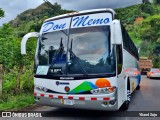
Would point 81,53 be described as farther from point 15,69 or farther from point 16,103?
point 15,69

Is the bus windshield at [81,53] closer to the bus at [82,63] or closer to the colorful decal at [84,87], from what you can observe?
the bus at [82,63]

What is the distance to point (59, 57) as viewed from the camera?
319 inches

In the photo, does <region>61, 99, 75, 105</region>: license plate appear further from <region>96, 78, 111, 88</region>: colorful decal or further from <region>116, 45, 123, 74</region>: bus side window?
<region>116, 45, 123, 74</region>: bus side window

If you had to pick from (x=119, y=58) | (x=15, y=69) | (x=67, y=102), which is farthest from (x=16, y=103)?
(x=119, y=58)

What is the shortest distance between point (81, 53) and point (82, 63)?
30cm

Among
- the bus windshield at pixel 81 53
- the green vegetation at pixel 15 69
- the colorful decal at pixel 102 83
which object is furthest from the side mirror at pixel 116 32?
the green vegetation at pixel 15 69

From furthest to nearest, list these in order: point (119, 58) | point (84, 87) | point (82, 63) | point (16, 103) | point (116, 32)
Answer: point (16, 103) < point (119, 58) < point (82, 63) < point (84, 87) < point (116, 32)

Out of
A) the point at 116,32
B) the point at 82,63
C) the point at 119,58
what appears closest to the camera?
the point at 116,32

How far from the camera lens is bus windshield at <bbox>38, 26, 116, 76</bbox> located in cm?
775

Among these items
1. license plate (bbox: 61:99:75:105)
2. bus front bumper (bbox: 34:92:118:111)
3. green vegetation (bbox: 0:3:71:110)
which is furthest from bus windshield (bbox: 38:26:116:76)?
green vegetation (bbox: 0:3:71:110)

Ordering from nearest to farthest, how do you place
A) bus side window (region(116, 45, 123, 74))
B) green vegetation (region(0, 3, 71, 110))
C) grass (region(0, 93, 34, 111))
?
bus side window (region(116, 45, 123, 74)) < grass (region(0, 93, 34, 111)) < green vegetation (region(0, 3, 71, 110))

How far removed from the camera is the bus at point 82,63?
762 centimetres

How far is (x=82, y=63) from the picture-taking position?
7.84 metres

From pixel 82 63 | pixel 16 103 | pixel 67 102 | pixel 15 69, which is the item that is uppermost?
pixel 82 63
